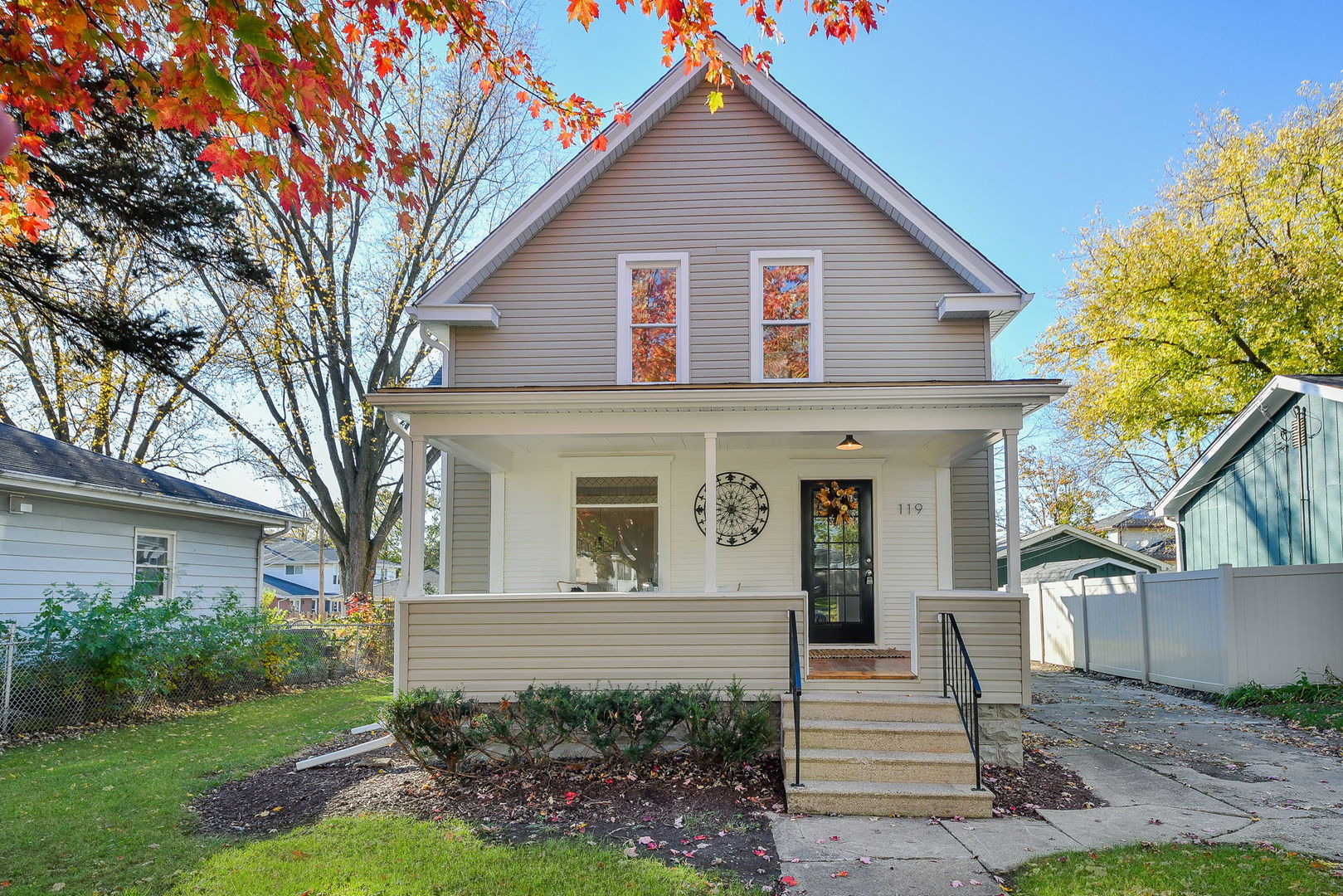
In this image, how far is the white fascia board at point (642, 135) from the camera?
9766mm

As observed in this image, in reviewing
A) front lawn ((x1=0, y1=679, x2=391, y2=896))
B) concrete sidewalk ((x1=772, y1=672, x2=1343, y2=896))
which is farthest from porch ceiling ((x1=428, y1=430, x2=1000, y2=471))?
front lawn ((x1=0, y1=679, x2=391, y2=896))

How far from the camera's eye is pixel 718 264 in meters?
10.1

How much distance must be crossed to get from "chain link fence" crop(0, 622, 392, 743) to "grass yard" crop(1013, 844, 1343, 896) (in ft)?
32.6

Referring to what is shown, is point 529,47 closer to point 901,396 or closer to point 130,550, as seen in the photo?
point 130,550

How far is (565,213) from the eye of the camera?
10.2 meters

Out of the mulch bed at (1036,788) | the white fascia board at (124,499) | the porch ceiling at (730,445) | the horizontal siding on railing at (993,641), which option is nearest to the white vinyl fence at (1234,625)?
the mulch bed at (1036,788)

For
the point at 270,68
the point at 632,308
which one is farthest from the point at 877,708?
the point at 270,68

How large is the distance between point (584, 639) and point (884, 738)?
2.74 m

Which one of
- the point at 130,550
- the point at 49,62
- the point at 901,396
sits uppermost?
the point at 49,62

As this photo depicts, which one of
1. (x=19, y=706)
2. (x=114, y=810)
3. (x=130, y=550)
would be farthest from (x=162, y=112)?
(x=130, y=550)

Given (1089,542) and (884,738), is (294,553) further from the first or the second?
A: (884,738)

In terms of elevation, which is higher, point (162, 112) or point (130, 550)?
point (162, 112)

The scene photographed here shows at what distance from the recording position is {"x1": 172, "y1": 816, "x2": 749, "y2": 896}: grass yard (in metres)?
4.71

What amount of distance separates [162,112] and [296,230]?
16301mm
